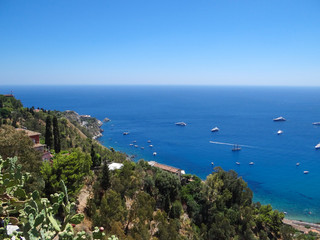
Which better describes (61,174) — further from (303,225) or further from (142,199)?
(303,225)

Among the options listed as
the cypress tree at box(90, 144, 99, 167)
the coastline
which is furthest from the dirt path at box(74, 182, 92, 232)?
the coastline

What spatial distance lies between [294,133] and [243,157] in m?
37.5

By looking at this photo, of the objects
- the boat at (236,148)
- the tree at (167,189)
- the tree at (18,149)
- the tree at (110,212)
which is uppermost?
the tree at (18,149)

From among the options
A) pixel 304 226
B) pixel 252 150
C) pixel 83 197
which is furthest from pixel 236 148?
pixel 83 197

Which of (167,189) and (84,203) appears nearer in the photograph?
(84,203)

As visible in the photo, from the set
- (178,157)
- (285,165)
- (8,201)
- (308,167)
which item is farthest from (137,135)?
(8,201)

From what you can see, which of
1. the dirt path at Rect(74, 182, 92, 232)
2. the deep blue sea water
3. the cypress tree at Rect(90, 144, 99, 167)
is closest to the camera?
the dirt path at Rect(74, 182, 92, 232)

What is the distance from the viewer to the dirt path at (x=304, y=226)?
2904 cm

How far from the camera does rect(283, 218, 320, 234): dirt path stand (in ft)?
95.3

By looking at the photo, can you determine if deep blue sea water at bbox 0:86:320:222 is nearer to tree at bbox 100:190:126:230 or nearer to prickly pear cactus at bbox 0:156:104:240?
tree at bbox 100:190:126:230

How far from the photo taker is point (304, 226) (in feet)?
99.0

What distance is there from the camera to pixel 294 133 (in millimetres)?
81062

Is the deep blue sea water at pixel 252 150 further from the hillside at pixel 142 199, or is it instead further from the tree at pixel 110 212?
the tree at pixel 110 212

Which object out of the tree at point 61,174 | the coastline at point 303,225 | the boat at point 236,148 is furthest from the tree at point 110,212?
the boat at point 236,148
